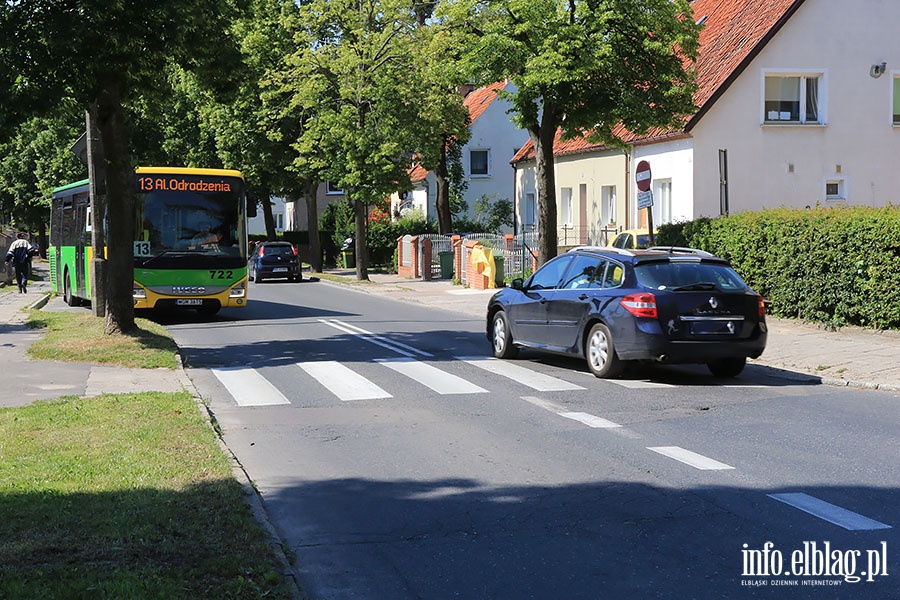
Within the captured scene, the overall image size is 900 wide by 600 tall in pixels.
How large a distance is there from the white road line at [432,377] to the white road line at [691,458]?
378 cm

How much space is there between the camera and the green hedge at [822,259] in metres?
16.9

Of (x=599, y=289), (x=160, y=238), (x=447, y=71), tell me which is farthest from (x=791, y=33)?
(x=599, y=289)

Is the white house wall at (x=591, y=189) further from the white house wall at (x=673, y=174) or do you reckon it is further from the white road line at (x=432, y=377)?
the white road line at (x=432, y=377)

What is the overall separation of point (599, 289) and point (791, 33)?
70.6 ft

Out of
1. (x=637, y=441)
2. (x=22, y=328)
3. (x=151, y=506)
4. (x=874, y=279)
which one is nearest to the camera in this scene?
(x=151, y=506)

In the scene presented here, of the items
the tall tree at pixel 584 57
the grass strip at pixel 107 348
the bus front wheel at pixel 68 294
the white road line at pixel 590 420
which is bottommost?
the white road line at pixel 590 420

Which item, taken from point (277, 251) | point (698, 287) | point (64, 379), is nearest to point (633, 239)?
point (698, 287)

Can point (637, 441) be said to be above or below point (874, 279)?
below

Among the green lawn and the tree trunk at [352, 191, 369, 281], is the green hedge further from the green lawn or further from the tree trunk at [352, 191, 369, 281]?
the tree trunk at [352, 191, 369, 281]

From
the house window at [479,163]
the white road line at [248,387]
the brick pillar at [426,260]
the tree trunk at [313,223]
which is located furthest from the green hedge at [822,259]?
the house window at [479,163]

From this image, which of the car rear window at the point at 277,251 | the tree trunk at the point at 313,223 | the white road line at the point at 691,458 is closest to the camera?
the white road line at the point at 691,458

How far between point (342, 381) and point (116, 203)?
5.17 meters

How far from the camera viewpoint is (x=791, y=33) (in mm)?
31938

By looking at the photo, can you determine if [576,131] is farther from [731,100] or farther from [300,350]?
[300,350]
